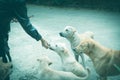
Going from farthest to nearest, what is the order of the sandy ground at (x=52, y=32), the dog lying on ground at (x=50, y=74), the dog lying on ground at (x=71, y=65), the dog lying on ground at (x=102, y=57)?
the sandy ground at (x=52, y=32) < the dog lying on ground at (x=71, y=65) < the dog lying on ground at (x=102, y=57) < the dog lying on ground at (x=50, y=74)

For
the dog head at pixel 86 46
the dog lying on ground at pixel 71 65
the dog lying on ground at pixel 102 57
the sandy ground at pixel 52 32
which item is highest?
the dog head at pixel 86 46

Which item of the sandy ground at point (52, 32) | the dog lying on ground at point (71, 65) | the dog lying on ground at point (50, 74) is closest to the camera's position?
the dog lying on ground at point (50, 74)

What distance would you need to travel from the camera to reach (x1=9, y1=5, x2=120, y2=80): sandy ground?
5.59 metres

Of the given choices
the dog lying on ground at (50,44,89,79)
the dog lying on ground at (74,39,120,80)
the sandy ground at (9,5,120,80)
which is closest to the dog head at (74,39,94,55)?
the dog lying on ground at (74,39,120,80)

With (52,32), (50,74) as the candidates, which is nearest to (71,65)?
(50,74)

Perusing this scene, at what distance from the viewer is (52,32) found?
7500 millimetres

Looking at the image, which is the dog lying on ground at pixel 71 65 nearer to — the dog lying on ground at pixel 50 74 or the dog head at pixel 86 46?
the dog lying on ground at pixel 50 74

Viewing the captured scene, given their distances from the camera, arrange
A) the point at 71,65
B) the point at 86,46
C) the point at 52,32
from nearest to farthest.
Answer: the point at 86,46
the point at 71,65
the point at 52,32

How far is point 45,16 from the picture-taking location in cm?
902

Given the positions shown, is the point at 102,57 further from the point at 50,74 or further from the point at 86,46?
the point at 50,74

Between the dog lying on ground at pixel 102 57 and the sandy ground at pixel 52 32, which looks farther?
the sandy ground at pixel 52 32

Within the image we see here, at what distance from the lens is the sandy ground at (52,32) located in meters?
5.59

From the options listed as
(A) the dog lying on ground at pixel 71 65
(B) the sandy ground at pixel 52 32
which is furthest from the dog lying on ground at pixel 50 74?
(B) the sandy ground at pixel 52 32

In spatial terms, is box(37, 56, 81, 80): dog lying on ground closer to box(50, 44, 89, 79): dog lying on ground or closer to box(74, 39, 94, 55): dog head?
box(50, 44, 89, 79): dog lying on ground
